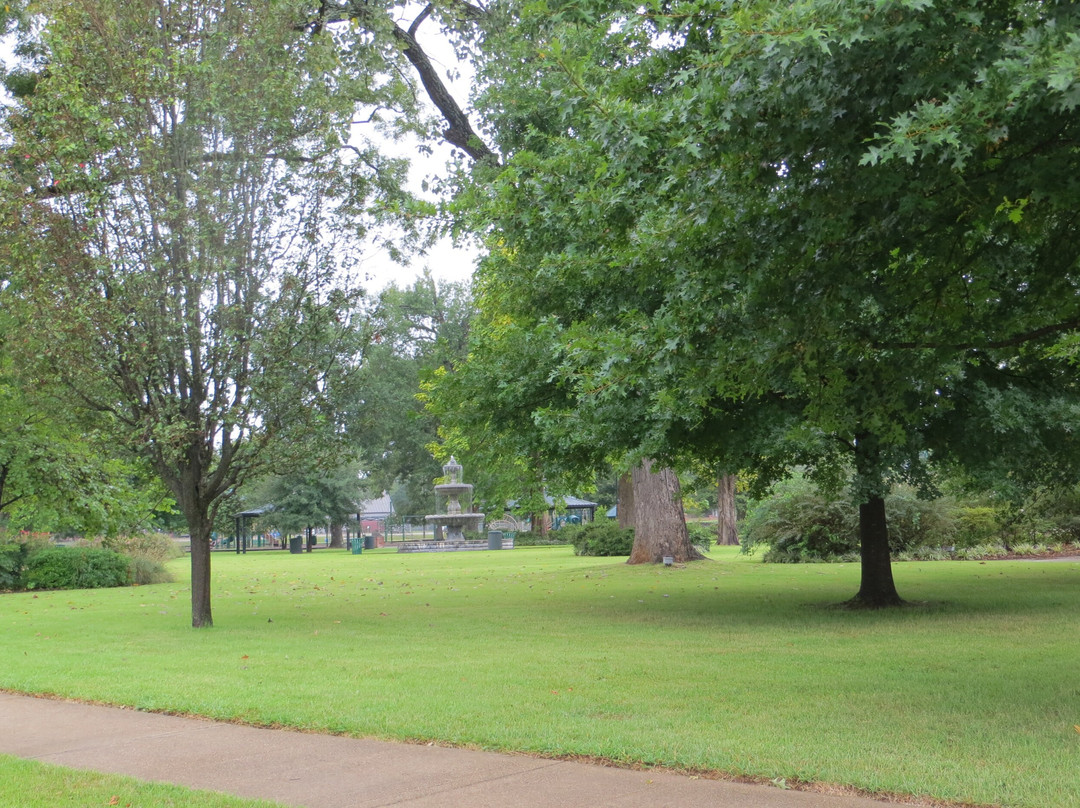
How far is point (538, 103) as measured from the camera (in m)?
14.2

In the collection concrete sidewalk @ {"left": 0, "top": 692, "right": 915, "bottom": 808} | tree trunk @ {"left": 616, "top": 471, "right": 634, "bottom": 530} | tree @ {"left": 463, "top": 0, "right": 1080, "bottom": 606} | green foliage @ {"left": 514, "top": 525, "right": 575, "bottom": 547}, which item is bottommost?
green foliage @ {"left": 514, "top": 525, "right": 575, "bottom": 547}

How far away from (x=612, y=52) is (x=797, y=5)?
4.50 m

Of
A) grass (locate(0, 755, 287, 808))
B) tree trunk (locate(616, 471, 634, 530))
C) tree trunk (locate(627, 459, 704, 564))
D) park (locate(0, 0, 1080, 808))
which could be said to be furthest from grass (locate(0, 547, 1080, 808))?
tree trunk (locate(616, 471, 634, 530))

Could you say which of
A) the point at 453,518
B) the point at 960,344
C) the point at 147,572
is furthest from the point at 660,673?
the point at 453,518

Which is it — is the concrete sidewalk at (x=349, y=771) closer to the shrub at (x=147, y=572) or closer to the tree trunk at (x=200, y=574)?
the tree trunk at (x=200, y=574)

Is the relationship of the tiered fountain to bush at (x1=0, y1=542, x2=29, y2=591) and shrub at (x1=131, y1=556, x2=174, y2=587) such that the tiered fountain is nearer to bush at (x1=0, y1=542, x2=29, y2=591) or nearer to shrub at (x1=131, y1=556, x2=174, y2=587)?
shrub at (x1=131, y1=556, x2=174, y2=587)

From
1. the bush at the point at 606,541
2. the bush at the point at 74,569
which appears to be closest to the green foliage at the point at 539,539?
the bush at the point at 606,541

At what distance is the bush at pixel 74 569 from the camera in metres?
25.7

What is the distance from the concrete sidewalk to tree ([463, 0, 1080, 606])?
2.78m

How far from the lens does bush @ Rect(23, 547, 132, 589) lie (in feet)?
84.2

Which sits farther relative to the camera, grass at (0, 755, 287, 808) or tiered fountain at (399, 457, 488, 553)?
tiered fountain at (399, 457, 488, 553)

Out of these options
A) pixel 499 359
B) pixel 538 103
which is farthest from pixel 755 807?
pixel 538 103

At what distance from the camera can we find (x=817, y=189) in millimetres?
6008

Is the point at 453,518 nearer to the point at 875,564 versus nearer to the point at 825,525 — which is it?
the point at 825,525
